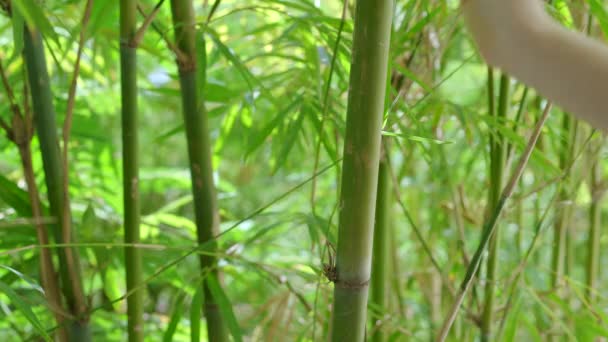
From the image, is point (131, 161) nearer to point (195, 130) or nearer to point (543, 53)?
point (195, 130)

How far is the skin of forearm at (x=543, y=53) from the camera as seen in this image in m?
0.18

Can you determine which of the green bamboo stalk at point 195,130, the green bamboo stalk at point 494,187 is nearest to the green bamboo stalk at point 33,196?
the green bamboo stalk at point 195,130

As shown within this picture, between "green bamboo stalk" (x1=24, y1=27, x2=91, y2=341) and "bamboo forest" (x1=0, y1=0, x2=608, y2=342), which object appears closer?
"bamboo forest" (x1=0, y1=0, x2=608, y2=342)

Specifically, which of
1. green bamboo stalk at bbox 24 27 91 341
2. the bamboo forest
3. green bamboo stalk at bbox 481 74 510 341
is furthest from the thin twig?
green bamboo stalk at bbox 24 27 91 341

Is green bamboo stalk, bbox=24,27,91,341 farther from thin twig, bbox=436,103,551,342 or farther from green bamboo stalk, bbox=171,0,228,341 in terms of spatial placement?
thin twig, bbox=436,103,551,342

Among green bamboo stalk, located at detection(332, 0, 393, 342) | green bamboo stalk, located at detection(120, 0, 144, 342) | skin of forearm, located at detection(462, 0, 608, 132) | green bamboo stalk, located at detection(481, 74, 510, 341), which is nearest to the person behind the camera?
skin of forearm, located at detection(462, 0, 608, 132)

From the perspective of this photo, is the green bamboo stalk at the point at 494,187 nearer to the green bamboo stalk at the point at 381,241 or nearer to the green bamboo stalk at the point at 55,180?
the green bamboo stalk at the point at 381,241

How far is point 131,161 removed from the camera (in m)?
0.46

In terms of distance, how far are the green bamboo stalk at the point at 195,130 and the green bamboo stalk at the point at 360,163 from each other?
0.15 m

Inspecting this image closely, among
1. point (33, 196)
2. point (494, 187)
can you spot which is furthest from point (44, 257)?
point (494, 187)

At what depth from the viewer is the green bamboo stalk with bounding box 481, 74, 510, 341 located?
55 cm

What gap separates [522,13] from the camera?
193mm

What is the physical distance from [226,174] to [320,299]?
109 centimetres

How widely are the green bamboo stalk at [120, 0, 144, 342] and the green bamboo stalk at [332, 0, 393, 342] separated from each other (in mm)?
157
